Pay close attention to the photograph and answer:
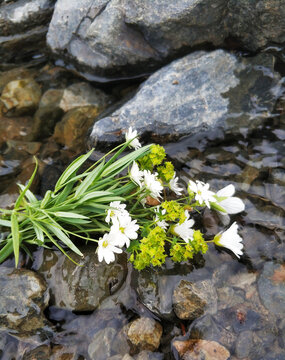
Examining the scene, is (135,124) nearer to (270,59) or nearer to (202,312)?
(270,59)

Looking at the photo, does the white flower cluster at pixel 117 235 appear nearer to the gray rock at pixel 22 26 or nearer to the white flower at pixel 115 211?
the white flower at pixel 115 211

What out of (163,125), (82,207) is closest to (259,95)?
(163,125)

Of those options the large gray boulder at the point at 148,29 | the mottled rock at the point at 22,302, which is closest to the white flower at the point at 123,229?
the mottled rock at the point at 22,302

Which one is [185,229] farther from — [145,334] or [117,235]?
[145,334]

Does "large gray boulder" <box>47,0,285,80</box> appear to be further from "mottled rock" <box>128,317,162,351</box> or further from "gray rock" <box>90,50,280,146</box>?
"mottled rock" <box>128,317,162,351</box>

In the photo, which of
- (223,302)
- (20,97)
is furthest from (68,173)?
(20,97)
